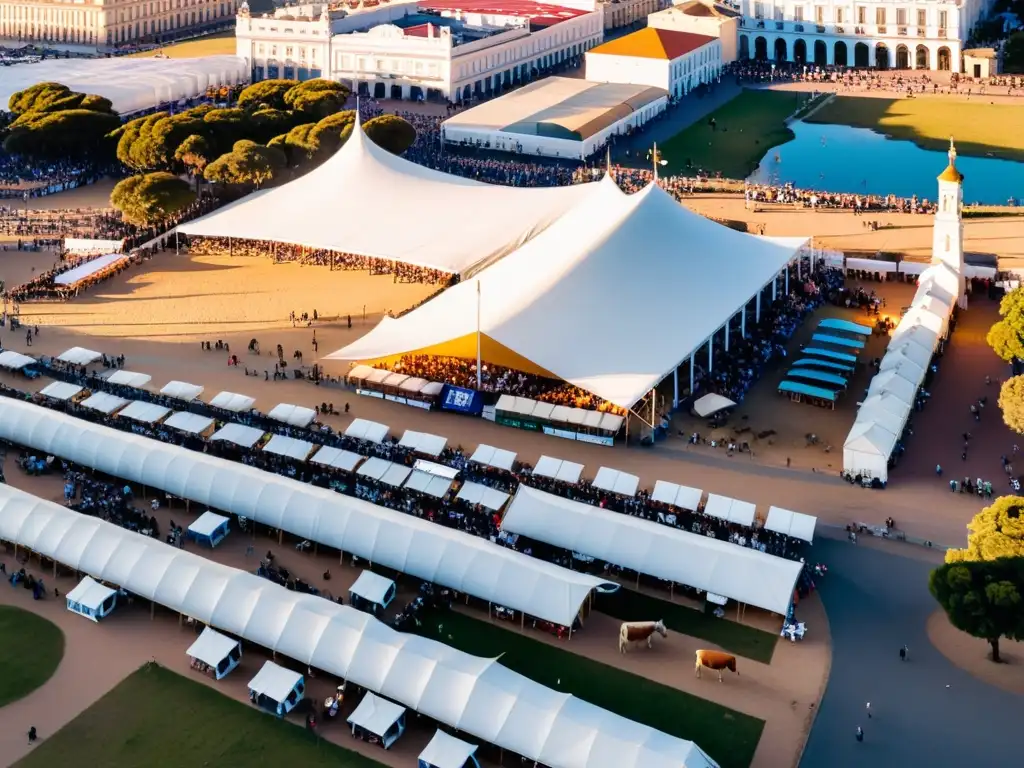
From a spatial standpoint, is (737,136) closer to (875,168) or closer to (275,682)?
(875,168)

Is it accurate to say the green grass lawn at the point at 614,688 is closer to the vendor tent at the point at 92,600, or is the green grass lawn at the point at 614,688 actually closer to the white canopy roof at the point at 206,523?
the white canopy roof at the point at 206,523

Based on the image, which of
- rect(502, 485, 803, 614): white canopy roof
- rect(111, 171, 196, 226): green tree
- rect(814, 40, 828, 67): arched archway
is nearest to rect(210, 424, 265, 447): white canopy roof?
rect(502, 485, 803, 614): white canopy roof


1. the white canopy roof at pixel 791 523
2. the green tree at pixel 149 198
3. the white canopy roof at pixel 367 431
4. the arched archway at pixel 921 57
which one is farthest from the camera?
the arched archway at pixel 921 57

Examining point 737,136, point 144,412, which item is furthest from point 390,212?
point 737,136

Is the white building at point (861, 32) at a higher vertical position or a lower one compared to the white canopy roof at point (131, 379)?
higher

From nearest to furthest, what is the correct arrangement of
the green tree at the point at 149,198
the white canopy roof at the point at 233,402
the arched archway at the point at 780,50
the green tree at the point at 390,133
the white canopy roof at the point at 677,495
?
the white canopy roof at the point at 677,495 → the white canopy roof at the point at 233,402 → the green tree at the point at 149,198 → the green tree at the point at 390,133 → the arched archway at the point at 780,50

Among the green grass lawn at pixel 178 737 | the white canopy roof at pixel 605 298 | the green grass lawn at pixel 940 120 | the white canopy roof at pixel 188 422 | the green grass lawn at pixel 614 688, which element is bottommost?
the green grass lawn at pixel 178 737

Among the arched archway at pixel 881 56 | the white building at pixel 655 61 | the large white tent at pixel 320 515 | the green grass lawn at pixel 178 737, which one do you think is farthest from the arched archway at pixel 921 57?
the green grass lawn at pixel 178 737

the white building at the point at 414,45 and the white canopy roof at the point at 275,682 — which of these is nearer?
the white canopy roof at the point at 275,682

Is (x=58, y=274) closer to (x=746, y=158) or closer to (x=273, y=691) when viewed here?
(x=273, y=691)
